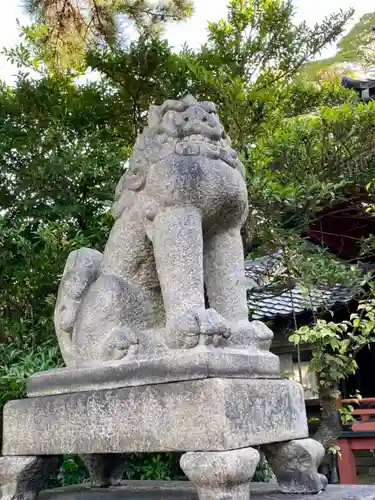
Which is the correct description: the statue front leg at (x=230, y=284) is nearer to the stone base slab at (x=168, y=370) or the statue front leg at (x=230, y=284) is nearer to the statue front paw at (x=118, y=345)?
the stone base slab at (x=168, y=370)

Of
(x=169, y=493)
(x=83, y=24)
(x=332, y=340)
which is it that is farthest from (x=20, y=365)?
(x=83, y=24)

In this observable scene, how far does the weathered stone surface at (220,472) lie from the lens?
1686 millimetres

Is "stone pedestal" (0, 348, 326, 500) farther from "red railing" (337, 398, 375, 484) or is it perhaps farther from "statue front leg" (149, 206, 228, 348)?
"red railing" (337, 398, 375, 484)

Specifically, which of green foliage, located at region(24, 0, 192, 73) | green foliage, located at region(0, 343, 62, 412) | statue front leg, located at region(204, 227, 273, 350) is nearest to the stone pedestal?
statue front leg, located at region(204, 227, 273, 350)

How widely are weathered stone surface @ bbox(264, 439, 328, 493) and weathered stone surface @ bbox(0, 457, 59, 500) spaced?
3.18ft

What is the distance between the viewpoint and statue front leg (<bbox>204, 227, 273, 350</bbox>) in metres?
2.19

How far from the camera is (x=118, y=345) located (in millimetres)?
2107

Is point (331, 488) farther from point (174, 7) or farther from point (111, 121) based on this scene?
point (174, 7)

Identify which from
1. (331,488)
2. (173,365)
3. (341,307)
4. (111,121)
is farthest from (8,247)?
(341,307)

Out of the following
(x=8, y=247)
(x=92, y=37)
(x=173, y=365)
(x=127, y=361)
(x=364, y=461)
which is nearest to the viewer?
(x=173, y=365)

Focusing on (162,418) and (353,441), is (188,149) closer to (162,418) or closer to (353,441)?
(162,418)

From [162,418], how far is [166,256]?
606 mm

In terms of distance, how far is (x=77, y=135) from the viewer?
4.64 meters

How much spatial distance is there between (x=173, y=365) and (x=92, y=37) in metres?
4.42
